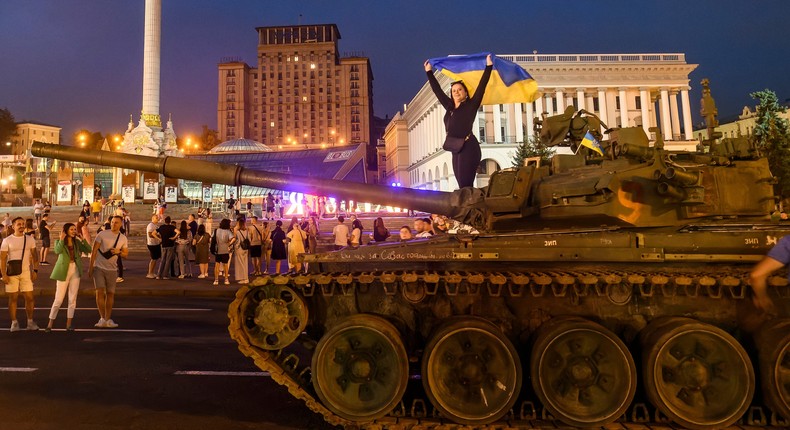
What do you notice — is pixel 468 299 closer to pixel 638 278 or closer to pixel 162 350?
pixel 638 278

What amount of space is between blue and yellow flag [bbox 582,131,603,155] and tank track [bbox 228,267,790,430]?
2.38 metres

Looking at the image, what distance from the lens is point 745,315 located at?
3.99 meters

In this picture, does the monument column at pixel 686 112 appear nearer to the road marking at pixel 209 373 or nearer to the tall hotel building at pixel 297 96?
the road marking at pixel 209 373

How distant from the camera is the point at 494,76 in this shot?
8.23 meters

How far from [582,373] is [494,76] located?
18.7ft

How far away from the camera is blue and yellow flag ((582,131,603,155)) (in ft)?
19.3

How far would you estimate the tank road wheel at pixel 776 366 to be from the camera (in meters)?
3.66

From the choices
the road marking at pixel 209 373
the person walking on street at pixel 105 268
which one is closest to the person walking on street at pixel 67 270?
the person walking on street at pixel 105 268

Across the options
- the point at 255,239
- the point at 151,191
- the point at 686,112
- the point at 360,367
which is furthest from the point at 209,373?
the point at 686,112

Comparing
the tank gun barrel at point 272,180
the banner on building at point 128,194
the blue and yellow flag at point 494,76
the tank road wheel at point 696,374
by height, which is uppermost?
the banner on building at point 128,194

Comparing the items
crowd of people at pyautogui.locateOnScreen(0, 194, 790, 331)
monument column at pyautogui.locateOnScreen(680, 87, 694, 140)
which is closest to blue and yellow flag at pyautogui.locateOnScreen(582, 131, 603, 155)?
crowd of people at pyautogui.locateOnScreen(0, 194, 790, 331)

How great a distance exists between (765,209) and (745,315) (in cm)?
117

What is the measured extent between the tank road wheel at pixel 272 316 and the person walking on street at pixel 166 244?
1216 centimetres

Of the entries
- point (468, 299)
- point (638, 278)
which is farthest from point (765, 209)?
point (468, 299)
